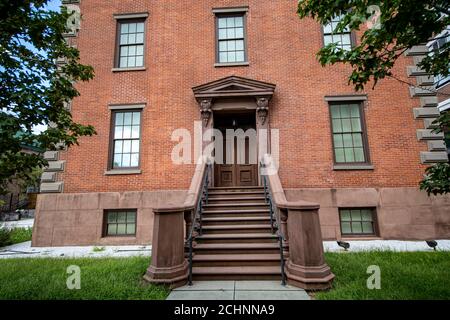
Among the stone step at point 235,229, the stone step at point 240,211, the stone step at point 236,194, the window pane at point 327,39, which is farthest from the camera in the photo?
the window pane at point 327,39

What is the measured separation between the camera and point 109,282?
4688mm

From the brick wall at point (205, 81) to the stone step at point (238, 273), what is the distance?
4335mm

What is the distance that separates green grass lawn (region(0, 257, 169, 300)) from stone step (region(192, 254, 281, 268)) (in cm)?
114

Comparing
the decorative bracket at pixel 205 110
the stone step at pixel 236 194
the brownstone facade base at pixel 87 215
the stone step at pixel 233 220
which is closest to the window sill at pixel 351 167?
the stone step at pixel 236 194

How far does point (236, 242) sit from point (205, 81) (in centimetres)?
643

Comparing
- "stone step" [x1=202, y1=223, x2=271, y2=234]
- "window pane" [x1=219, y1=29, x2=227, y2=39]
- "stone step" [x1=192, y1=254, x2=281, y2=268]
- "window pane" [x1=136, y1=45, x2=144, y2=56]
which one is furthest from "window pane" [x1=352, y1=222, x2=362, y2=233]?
"window pane" [x1=136, y1=45, x2=144, y2=56]

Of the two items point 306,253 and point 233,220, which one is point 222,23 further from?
point 306,253

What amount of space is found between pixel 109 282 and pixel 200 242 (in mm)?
2183

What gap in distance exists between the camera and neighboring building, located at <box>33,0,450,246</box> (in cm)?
884

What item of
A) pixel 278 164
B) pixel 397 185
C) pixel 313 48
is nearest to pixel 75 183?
pixel 278 164

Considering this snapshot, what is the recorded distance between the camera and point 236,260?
5430 millimetres

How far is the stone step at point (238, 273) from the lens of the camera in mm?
5020

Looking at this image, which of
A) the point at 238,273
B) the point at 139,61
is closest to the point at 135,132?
the point at 139,61

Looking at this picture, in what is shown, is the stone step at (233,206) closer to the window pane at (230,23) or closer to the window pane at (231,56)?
the window pane at (231,56)
